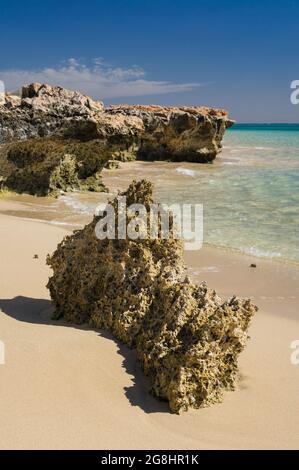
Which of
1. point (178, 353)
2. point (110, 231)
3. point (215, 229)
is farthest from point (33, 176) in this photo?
point (178, 353)

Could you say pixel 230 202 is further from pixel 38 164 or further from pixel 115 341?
pixel 115 341

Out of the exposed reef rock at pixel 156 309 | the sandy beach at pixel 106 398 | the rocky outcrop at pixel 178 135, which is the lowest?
the sandy beach at pixel 106 398

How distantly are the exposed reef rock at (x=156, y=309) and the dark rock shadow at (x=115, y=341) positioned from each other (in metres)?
0.07

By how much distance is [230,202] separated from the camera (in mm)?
16969

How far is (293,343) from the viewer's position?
5.40 meters

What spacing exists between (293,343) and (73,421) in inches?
112

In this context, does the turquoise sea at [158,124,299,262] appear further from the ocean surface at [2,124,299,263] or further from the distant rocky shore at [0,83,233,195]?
the distant rocky shore at [0,83,233,195]

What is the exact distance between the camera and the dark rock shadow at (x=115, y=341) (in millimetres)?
3727

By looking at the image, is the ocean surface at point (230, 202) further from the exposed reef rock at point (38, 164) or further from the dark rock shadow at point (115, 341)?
the dark rock shadow at point (115, 341)

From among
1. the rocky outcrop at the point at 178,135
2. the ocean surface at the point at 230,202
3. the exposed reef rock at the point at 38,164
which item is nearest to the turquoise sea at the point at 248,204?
the ocean surface at the point at 230,202

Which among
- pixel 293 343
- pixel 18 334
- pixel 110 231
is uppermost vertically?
pixel 110 231

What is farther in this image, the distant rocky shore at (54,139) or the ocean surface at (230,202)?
the distant rocky shore at (54,139)

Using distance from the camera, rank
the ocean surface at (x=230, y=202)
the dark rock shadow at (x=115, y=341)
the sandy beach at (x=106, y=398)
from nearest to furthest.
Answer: the sandy beach at (x=106, y=398), the dark rock shadow at (x=115, y=341), the ocean surface at (x=230, y=202)

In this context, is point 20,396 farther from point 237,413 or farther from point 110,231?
point 110,231
